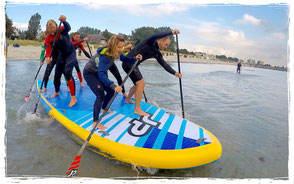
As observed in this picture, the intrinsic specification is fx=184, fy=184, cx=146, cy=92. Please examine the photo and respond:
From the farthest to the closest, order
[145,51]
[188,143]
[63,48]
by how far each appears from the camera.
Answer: [63,48] → [145,51] → [188,143]

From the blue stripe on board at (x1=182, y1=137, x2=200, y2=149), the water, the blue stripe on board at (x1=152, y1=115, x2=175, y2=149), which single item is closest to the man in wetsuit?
the blue stripe on board at (x1=152, y1=115, x2=175, y2=149)

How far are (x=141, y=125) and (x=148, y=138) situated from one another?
0.47 meters

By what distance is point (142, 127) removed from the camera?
3.49m

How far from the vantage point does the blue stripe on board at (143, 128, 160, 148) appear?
295 cm

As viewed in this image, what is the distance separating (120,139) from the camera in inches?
123

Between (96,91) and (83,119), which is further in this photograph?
(83,119)

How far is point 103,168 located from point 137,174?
0.58 metres

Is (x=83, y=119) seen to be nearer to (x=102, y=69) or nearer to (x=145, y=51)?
(x=102, y=69)

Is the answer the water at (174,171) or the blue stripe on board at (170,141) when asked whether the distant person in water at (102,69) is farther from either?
the blue stripe on board at (170,141)

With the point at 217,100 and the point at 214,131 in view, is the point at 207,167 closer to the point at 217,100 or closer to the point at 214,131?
the point at 214,131

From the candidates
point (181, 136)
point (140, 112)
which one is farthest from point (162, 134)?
point (140, 112)

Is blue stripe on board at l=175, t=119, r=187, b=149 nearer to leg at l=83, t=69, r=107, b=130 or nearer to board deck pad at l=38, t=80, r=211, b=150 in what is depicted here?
board deck pad at l=38, t=80, r=211, b=150

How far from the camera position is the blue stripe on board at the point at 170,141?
292 centimetres
